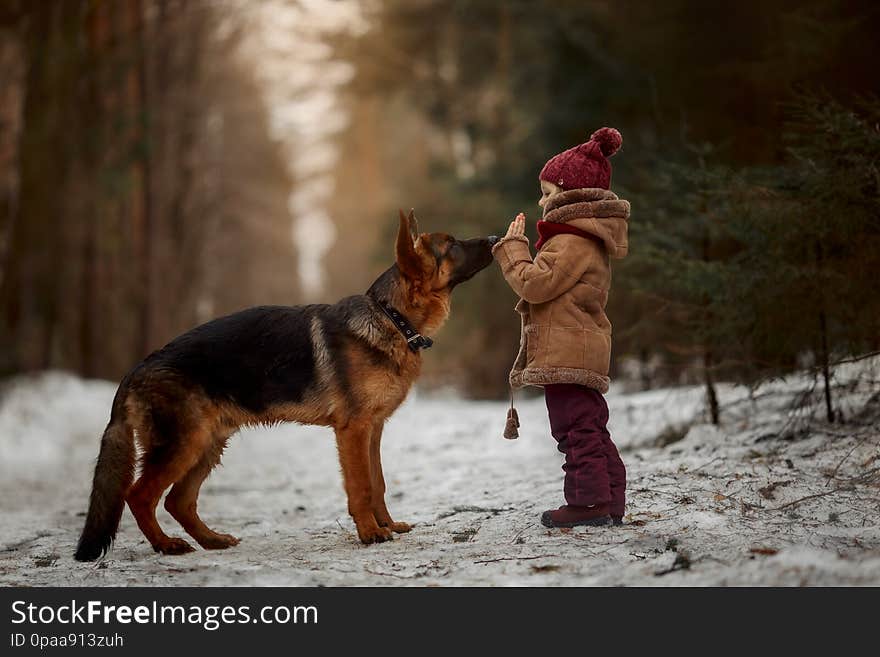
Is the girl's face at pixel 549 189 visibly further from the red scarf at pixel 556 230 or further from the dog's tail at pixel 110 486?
the dog's tail at pixel 110 486

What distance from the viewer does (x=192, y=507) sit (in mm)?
5988

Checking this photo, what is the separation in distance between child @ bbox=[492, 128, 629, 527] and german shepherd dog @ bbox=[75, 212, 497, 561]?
0.55 metres

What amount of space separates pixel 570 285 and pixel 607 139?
1.01m

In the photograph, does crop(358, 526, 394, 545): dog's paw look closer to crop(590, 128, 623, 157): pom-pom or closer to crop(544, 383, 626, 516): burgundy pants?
crop(544, 383, 626, 516): burgundy pants

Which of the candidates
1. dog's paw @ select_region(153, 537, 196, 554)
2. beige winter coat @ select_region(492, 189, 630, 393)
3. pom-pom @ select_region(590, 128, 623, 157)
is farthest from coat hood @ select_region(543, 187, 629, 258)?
dog's paw @ select_region(153, 537, 196, 554)

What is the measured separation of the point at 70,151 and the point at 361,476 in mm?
13358

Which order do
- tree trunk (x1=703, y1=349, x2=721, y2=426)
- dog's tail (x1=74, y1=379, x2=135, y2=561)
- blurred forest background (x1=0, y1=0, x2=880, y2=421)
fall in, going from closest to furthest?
dog's tail (x1=74, y1=379, x2=135, y2=561)
blurred forest background (x1=0, y1=0, x2=880, y2=421)
tree trunk (x1=703, y1=349, x2=721, y2=426)

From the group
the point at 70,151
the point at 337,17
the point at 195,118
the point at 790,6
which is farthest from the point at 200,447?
the point at 195,118

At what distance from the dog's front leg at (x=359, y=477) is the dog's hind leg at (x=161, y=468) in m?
0.90

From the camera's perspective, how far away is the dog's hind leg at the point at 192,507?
592 cm

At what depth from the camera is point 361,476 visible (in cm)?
567

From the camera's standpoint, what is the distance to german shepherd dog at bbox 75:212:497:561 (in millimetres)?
5578
